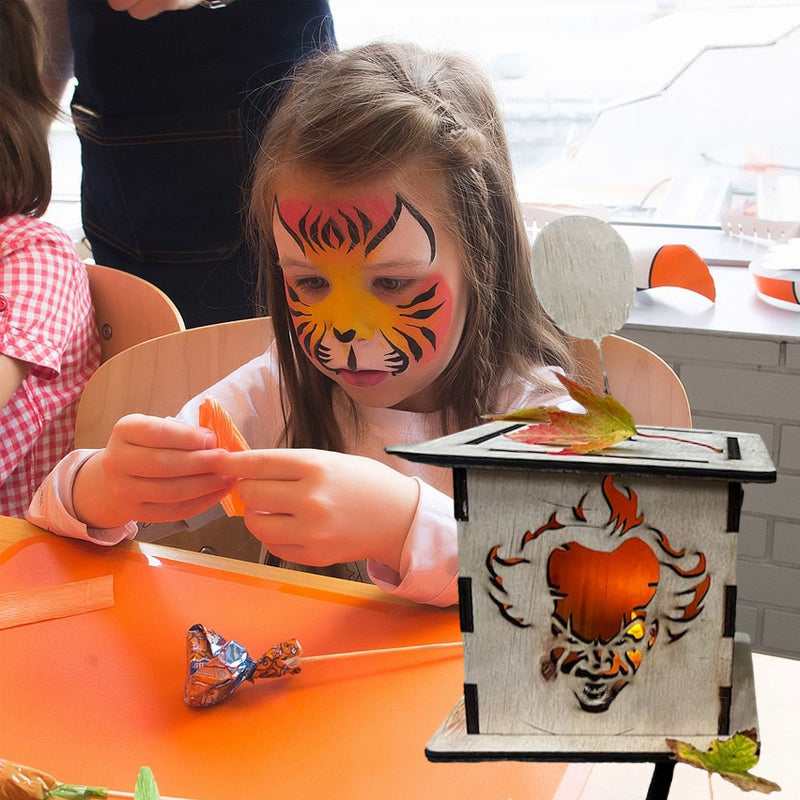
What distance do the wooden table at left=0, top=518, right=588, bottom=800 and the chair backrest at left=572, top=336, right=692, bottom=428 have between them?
0.34m

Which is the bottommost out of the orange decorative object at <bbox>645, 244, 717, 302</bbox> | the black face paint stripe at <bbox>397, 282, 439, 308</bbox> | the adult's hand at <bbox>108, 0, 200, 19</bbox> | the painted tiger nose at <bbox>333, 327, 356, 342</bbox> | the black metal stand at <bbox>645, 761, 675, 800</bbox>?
the orange decorative object at <bbox>645, 244, 717, 302</bbox>

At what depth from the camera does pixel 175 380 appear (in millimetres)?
1174

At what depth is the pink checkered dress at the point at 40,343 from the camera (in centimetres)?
128

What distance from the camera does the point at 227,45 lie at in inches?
58.1

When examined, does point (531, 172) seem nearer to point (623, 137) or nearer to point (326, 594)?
point (623, 137)

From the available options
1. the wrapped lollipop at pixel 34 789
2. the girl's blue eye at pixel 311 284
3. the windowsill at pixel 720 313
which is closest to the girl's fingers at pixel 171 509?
the girl's blue eye at pixel 311 284

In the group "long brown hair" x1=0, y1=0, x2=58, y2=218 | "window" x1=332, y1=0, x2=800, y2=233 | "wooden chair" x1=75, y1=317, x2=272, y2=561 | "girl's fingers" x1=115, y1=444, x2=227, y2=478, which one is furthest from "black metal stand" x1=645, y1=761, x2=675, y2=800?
"window" x1=332, y1=0, x2=800, y2=233

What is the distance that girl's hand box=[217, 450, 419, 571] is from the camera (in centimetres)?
71

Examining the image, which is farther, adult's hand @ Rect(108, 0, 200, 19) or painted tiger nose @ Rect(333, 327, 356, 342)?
adult's hand @ Rect(108, 0, 200, 19)

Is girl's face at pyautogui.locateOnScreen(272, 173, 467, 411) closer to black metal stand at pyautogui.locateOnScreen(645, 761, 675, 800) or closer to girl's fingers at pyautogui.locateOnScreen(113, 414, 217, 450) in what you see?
girl's fingers at pyautogui.locateOnScreen(113, 414, 217, 450)

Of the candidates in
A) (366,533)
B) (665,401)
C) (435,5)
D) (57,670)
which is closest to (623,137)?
(435,5)

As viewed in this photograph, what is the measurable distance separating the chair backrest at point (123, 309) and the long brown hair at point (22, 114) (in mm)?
147

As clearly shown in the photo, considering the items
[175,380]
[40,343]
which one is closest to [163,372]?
[175,380]

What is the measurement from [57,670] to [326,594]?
0.21 metres
